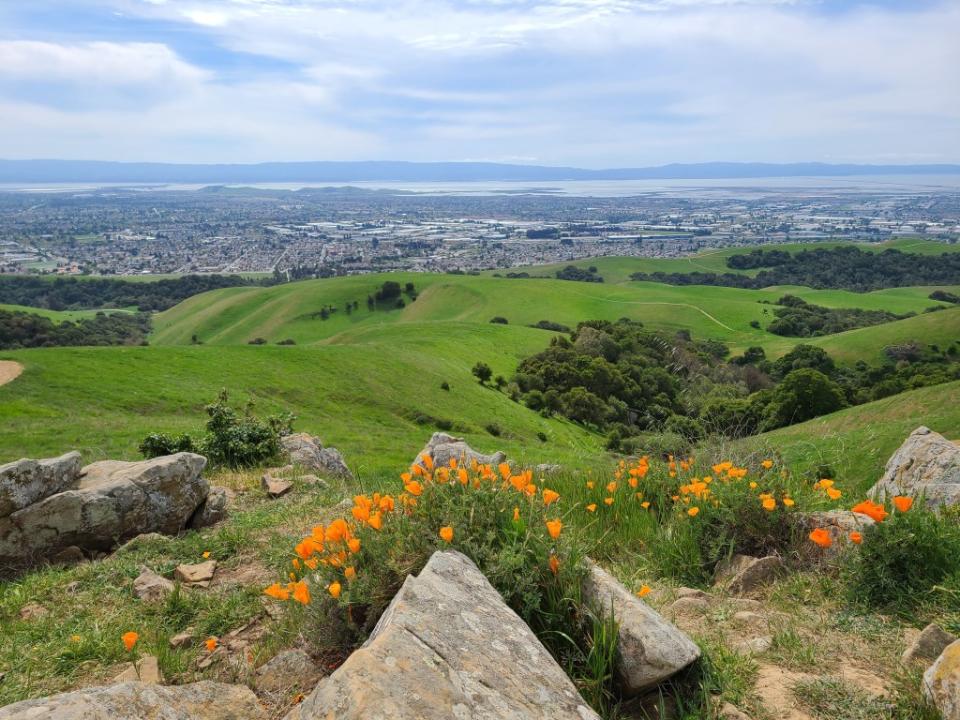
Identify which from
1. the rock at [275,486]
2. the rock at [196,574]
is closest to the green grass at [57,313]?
the rock at [275,486]

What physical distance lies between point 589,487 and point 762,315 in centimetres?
10518

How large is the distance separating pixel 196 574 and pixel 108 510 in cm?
221

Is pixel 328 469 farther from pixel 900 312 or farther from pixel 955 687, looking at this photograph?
pixel 900 312

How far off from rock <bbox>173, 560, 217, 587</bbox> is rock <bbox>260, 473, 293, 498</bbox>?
3.15m

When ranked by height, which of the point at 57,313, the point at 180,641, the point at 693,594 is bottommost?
the point at 57,313

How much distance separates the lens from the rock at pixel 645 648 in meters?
3.62

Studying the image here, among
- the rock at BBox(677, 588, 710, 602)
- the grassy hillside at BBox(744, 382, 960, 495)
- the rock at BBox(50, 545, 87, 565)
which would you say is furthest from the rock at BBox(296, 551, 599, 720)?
the grassy hillside at BBox(744, 382, 960, 495)

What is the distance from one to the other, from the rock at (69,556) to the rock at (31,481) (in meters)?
0.77

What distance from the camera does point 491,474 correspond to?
16.5ft

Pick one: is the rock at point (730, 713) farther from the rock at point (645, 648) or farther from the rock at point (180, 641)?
the rock at point (180, 641)

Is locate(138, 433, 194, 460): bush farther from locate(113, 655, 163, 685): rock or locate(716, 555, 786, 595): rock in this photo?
locate(716, 555, 786, 595): rock

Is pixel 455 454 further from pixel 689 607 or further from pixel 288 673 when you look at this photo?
pixel 288 673

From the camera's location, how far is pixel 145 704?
10.2ft

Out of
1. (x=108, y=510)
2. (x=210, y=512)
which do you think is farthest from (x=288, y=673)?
(x=210, y=512)
